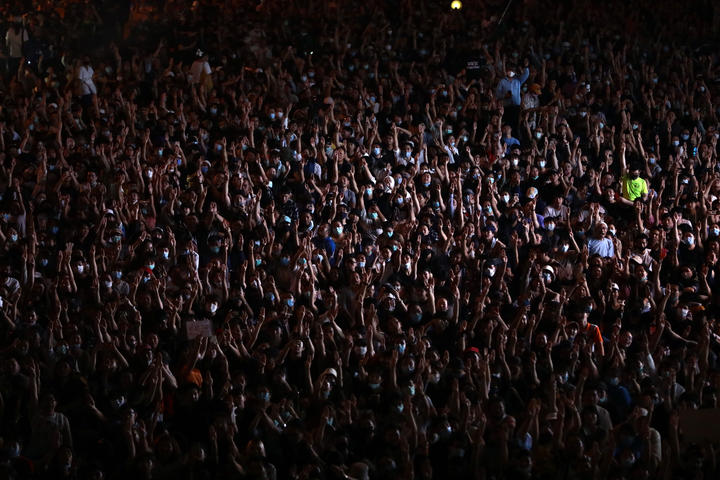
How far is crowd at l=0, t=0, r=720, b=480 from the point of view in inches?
356

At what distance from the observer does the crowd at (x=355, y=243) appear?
9031 millimetres

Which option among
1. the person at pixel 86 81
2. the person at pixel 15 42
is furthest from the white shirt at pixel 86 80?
the person at pixel 15 42

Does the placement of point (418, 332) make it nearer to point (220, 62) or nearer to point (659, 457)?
point (659, 457)

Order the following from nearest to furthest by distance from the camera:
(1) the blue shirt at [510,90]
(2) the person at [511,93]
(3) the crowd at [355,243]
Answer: (3) the crowd at [355,243], (2) the person at [511,93], (1) the blue shirt at [510,90]

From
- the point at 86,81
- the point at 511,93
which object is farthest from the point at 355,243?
the point at 86,81

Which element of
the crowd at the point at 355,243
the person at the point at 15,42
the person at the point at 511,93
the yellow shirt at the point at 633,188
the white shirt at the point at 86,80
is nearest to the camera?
the crowd at the point at 355,243

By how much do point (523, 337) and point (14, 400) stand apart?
195 inches

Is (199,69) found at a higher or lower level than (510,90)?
lower

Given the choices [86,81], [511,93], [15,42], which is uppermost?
[511,93]

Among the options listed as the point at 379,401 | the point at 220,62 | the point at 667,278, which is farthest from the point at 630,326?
the point at 220,62

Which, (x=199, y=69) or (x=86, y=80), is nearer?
(x=86, y=80)

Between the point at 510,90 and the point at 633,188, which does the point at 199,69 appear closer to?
the point at 510,90

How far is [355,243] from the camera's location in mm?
12734

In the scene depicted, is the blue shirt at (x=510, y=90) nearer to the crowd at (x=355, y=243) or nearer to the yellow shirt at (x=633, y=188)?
the crowd at (x=355, y=243)
